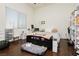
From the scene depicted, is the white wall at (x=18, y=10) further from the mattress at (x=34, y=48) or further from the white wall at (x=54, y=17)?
the mattress at (x=34, y=48)

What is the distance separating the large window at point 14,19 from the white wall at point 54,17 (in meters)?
0.19

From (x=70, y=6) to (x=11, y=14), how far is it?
0.72 meters

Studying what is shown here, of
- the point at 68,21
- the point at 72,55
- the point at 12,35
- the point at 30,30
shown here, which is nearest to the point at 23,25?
the point at 30,30

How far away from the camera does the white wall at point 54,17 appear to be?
1096 millimetres

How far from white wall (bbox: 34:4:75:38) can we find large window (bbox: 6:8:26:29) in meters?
0.19

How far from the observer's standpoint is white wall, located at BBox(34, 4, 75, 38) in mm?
1096

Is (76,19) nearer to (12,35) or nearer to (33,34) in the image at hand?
(33,34)

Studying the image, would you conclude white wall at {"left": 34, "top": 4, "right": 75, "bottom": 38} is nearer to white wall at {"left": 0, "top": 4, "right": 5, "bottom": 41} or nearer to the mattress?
the mattress

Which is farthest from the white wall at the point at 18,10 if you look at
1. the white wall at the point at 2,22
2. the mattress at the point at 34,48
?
the mattress at the point at 34,48

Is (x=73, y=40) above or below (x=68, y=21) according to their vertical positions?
below

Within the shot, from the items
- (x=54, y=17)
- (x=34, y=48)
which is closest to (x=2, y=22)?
(x=34, y=48)

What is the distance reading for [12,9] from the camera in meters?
1.17

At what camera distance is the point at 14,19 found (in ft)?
3.93

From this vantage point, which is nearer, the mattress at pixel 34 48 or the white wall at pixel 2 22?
the mattress at pixel 34 48
